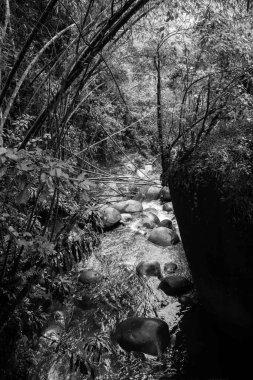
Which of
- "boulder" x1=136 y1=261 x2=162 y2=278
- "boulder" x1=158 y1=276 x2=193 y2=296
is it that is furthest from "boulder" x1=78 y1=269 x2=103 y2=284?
"boulder" x1=158 y1=276 x2=193 y2=296

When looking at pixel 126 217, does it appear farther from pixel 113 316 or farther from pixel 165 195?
pixel 113 316

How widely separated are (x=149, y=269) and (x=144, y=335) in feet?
4.66

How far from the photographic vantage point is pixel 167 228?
225 inches

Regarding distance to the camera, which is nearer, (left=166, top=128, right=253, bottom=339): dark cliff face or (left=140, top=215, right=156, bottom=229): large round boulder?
(left=166, top=128, right=253, bottom=339): dark cliff face

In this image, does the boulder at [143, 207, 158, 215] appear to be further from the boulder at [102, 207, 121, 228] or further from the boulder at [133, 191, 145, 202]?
the boulder at [102, 207, 121, 228]

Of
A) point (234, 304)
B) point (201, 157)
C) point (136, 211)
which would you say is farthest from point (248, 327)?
point (136, 211)

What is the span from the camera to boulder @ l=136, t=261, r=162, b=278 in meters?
4.60

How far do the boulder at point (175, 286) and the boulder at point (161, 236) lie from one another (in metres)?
1.14

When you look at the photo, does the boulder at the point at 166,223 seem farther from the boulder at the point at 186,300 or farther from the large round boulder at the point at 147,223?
the boulder at the point at 186,300

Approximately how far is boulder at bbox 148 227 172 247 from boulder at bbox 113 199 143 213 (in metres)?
1.26

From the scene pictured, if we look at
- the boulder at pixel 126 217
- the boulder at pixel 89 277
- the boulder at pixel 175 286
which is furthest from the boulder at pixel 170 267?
the boulder at pixel 126 217

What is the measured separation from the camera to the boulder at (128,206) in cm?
679

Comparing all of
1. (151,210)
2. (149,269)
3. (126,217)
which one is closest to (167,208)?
(151,210)

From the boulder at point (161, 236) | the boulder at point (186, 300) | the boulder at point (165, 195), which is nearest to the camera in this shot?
the boulder at point (186, 300)
